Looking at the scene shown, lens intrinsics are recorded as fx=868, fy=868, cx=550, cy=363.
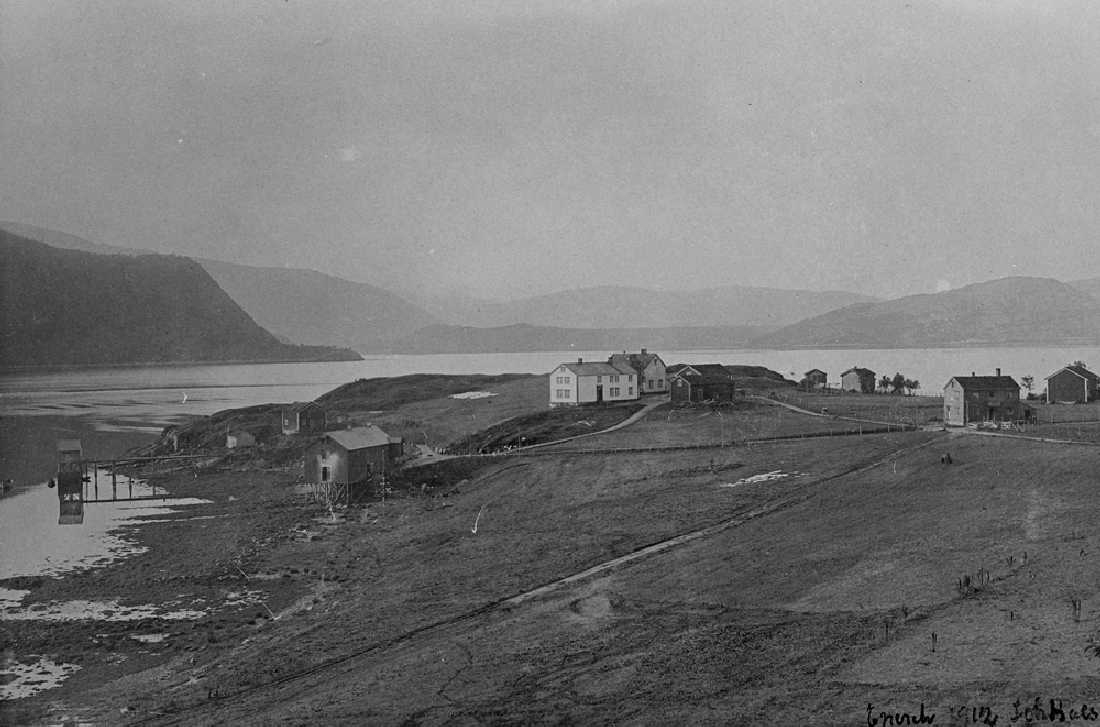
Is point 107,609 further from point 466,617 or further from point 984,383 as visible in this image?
point 984,383

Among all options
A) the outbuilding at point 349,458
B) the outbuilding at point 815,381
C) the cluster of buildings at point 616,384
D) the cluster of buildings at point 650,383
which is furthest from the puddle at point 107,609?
the outbuilding at point 815,381

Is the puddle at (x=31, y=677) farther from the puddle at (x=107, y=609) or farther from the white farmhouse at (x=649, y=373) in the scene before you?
the white farmhouse at (x=649, y=373)

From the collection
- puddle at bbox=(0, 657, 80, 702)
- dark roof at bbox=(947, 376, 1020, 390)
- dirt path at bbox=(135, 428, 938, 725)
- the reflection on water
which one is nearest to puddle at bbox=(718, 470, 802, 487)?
dirt path at bbox=(135, 428, 938, 725)

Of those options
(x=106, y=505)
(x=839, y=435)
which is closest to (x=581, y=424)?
(x=839, y=435)

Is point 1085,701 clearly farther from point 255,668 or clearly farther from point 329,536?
point 329,536

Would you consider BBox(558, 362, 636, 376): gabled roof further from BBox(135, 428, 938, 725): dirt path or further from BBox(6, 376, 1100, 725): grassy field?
BBox(135, 428, 938, 725): dirt path

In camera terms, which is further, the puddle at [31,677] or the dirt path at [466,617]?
the puddle at [31,677]

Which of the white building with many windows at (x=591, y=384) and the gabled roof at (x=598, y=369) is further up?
the gabled roof at (x=598, y=369)
